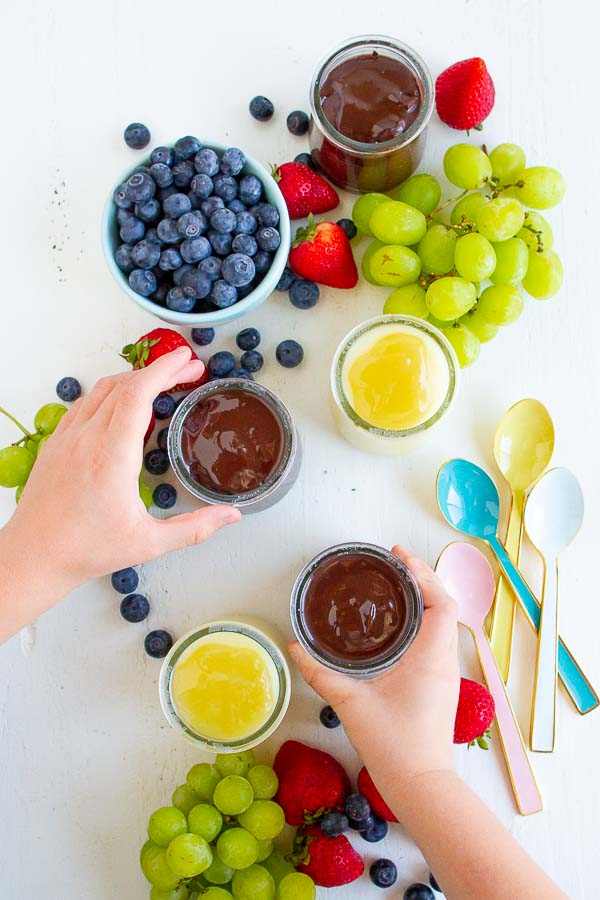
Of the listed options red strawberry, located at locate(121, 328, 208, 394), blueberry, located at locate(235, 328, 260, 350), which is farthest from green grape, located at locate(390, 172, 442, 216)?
red strawberry, located at locate(121, 328, 208, 394)

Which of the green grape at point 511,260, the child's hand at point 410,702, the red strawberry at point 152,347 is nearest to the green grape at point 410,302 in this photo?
the green grape at point 511,260

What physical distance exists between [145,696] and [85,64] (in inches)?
42.2

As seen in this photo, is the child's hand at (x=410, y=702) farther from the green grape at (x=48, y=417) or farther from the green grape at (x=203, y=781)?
the green grape at (x=48, y=417)

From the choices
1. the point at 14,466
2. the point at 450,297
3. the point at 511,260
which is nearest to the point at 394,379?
the point at 450,297

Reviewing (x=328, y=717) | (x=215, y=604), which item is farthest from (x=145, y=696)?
(x=328, y=717)

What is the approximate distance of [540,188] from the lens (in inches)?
48.9

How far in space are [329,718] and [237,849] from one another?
0.77 ft

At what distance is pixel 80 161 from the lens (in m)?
1.38

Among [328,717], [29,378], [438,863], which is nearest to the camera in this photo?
[438,863]

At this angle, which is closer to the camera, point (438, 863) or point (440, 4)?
point (438, 863)

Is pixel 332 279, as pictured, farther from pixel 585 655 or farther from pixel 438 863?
pixel 438 863

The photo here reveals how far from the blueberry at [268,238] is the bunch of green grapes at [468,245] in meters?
0.16

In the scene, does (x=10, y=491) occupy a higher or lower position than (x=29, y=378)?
lower

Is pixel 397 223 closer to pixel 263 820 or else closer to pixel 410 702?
pixel 410 702
